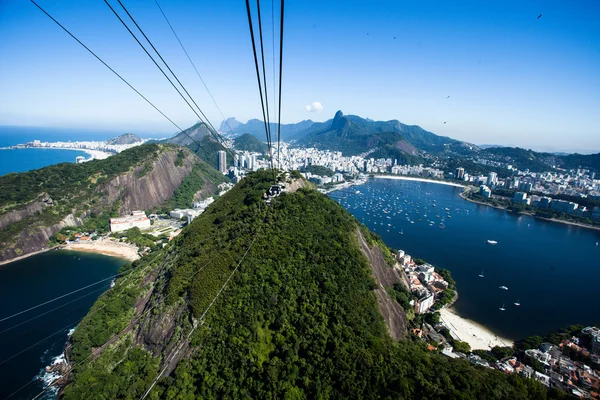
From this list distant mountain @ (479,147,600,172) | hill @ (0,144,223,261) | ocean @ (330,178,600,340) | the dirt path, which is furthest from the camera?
distant mountain @ (479,147,600,172)

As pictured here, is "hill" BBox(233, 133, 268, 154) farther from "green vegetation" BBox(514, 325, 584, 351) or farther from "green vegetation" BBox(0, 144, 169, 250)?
"green vegetation" BBox(514, 325, 584, 351)

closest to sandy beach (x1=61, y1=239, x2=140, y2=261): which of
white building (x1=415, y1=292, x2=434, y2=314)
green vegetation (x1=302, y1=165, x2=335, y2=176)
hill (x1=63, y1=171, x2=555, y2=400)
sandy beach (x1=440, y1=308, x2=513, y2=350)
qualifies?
hill (x1=63, y1=171, x2=555, y2=400)

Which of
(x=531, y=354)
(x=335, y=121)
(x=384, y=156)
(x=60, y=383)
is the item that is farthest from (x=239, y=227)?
(x=335, y=121)

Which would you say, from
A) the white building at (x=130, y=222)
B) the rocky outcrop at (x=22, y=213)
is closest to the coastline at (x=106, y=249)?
the white building at (x=130, y=222)

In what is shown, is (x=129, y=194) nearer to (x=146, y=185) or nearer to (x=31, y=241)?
(x=146, y=185)

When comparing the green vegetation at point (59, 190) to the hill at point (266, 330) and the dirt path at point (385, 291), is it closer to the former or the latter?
the hill at point (266, 330)

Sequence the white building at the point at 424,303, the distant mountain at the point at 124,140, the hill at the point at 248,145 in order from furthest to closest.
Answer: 1. the distant mountain at the point at 124,140
2. the hill at the point at 248,145
3. the white building at the point at 424,303
